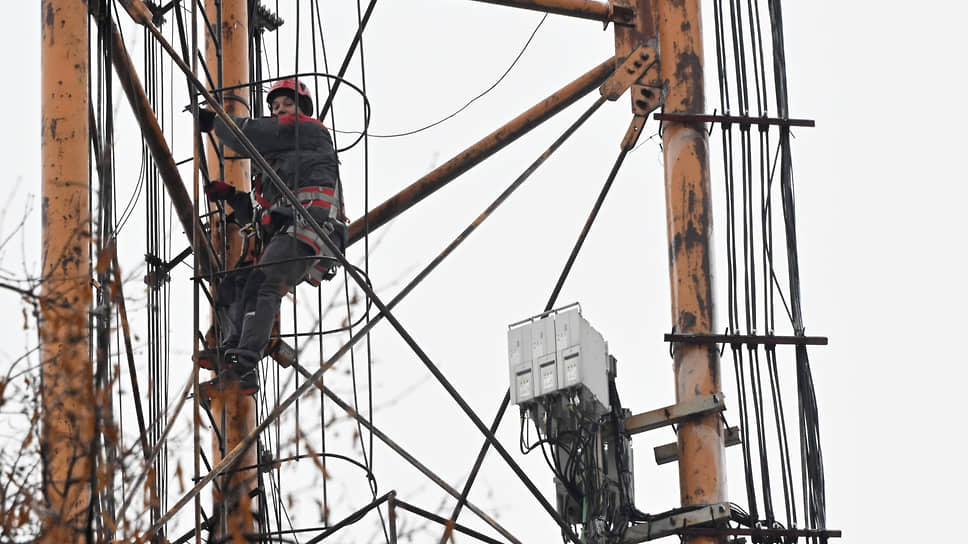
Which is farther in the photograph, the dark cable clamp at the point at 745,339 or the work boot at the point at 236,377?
the dark cable clamp at the point at 745,339

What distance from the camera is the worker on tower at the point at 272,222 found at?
17.7 meters

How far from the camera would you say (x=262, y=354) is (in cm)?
1792

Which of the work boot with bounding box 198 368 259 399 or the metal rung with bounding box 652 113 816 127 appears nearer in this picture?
the work boot with bounding box 198 368 259 399

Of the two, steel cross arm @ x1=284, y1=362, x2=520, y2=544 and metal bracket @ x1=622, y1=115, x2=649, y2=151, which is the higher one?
metal bracket @ x1=622, y1=115, x2=649, y2=151

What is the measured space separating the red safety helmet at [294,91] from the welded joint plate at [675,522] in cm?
401

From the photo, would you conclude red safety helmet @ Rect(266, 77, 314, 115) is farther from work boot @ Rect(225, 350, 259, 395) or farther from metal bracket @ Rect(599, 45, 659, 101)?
metal bracket @ Rect(599, 45, 659, 101)

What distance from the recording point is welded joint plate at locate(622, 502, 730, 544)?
58.5 feet

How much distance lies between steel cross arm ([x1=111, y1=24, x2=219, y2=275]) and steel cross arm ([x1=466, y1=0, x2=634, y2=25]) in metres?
3.12

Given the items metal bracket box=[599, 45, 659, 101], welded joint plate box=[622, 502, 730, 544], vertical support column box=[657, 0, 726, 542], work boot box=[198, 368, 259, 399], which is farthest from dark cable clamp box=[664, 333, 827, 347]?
work boot box=[198, 368, 259, 399]

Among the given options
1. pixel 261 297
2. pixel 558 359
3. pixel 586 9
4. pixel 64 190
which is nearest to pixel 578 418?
pixel 558 359

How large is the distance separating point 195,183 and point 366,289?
4.56ft

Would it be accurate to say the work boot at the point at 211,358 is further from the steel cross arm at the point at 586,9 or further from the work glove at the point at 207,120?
the steel cross arm at the point at 586,9

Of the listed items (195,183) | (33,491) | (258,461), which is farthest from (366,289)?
(33,491)

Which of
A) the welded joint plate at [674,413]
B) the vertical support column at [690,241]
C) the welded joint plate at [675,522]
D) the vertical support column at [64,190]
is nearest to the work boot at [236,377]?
the vertical support column at [64,190]
